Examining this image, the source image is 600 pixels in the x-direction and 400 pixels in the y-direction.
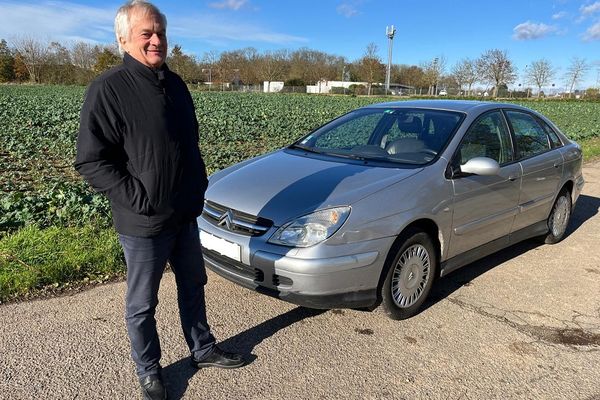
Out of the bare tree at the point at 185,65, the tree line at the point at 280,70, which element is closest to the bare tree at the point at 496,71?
the tree line at the point at 280,70

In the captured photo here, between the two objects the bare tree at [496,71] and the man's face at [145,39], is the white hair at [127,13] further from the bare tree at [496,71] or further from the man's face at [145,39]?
the bare tree at [496,71]

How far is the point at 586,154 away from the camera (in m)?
12.7

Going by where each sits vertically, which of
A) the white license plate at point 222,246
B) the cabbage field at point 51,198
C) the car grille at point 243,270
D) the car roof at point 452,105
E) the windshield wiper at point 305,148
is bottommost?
the cabbage field at point 51,198

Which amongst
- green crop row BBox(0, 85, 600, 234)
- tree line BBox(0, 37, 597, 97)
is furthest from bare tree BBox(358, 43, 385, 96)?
green crop row BBox(0, 85, 600, 234)

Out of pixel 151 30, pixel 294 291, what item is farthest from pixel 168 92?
pixel 294 291

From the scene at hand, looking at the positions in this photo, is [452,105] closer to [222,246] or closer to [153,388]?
[222,246]

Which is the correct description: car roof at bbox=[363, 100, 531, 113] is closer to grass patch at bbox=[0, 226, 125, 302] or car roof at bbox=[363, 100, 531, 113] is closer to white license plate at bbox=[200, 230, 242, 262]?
white license plate at bbox=[200, 230, 242, 262]

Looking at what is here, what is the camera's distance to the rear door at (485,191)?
3.79 metres

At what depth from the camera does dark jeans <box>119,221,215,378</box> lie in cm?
235

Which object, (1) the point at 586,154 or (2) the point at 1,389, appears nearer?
(2) the point at 1,389

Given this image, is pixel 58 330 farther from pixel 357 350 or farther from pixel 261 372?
pixel 357 350

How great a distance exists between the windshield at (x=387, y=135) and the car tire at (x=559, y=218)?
2.07 meters

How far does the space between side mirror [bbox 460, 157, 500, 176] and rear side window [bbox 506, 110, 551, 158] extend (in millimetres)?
1085

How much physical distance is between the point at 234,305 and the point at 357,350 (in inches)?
41.2
